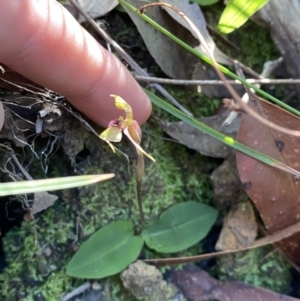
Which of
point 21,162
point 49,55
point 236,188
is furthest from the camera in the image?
point 236,188

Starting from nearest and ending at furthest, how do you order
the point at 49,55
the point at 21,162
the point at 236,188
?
the point at 49,55 < the point at 21,162 < the point at 236,188

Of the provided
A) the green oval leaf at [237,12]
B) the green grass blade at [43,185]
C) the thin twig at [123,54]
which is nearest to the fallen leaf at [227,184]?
the thin twig at [123,54]

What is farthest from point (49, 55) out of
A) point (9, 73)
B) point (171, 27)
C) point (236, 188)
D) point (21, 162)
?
point (236, 188)

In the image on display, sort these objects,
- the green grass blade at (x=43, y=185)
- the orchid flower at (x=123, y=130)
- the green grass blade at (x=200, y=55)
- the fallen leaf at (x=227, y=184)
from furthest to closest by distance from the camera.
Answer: the fallen leaf at (x=227, y=184), the green grass blade at (x=200, y=55), the orchid flower at (x=123, y=130), the green grass blade at (x=43, y=185)

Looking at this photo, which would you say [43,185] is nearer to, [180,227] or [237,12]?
[180,227]

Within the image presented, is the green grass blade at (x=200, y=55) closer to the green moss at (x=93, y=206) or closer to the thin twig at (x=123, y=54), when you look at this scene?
the thin twig at (x=123, y=54)

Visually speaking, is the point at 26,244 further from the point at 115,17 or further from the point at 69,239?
the point at 115,17
